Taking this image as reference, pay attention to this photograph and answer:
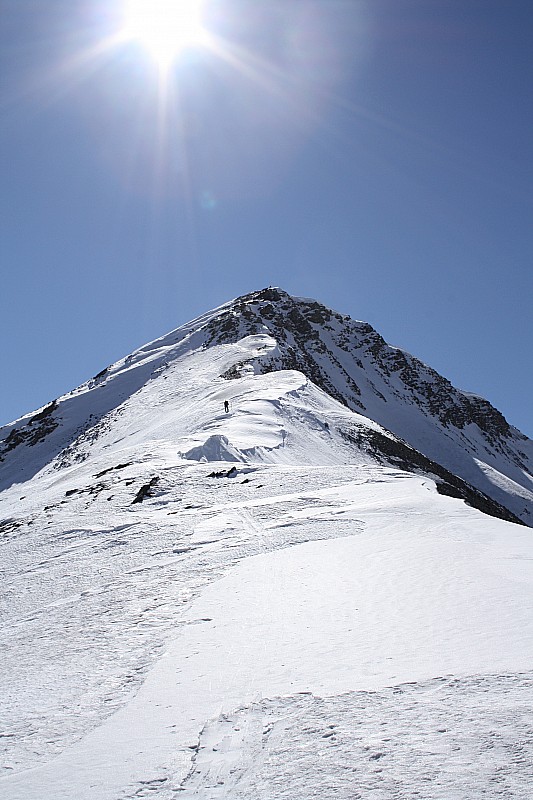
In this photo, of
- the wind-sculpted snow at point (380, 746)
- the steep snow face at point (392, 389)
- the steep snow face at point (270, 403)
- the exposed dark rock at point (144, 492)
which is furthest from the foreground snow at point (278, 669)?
the steep snow face at point (392, 389)

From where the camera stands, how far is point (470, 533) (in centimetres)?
1166

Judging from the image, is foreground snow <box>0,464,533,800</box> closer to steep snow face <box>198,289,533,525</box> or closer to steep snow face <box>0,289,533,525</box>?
steep snow face <box>0,289,533,525</box>

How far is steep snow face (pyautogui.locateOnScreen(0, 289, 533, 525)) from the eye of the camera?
32.6 m

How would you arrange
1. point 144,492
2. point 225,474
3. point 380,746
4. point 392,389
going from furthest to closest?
point 392,389, point 225,474, point 144,492, point 380,746

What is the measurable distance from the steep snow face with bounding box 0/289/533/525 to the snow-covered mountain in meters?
9.07

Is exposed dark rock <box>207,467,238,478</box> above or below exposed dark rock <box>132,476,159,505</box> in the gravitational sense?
above

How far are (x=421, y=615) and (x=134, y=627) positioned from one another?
3954 mm

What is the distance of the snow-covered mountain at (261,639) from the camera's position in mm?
3889

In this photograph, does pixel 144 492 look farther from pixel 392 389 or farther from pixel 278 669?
pixel 392 389

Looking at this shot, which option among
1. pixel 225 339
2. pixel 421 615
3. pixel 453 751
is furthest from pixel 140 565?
pixel 225 339

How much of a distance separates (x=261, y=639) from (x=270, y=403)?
28292 mm

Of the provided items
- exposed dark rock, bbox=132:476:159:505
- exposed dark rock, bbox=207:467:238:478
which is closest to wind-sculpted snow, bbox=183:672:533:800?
exposed dark rock, bbox=132:476:159:505

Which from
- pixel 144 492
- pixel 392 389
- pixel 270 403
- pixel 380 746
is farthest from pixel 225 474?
pixel 392 389

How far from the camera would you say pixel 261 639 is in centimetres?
650
